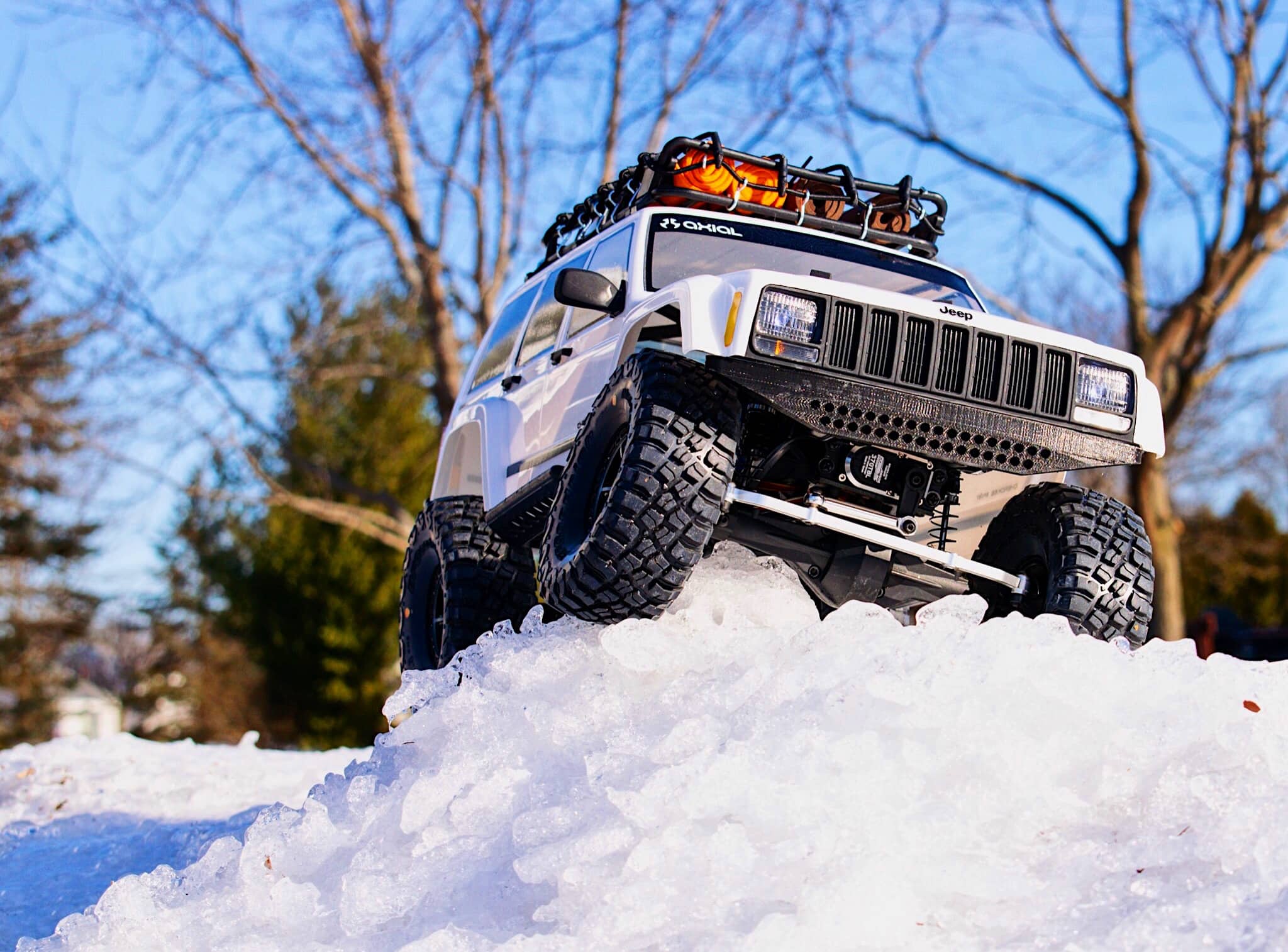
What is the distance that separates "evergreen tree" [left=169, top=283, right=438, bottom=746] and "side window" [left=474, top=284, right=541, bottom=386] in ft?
49.2

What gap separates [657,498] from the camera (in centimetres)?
384

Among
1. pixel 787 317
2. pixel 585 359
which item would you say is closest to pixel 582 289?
pixel 585 359

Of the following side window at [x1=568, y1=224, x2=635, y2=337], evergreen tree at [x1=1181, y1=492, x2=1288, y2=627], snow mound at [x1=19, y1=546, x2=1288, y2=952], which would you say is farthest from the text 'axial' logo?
evergreen tree at [x1=1181, y1=492, x2=1288, y2=627]

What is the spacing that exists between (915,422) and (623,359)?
1271 mm

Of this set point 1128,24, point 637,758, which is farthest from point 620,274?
point 1128,24

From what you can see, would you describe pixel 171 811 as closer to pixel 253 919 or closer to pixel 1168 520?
pixel 253 919

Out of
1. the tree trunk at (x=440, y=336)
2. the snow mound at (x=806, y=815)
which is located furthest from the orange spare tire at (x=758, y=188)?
the tree trunk at (x=440, y=336)

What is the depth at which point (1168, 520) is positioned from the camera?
12.4 m

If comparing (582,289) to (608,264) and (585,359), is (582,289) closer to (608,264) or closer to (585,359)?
(585,359)

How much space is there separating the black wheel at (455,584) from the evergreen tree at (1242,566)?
25088 mm

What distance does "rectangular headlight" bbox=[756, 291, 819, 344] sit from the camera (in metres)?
3.89

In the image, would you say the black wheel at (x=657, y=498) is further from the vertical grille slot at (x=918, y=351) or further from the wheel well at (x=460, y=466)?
the wheel well at (x=460, y=466)

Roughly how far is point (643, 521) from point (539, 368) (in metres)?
2.01

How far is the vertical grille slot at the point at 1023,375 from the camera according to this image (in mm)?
4051
